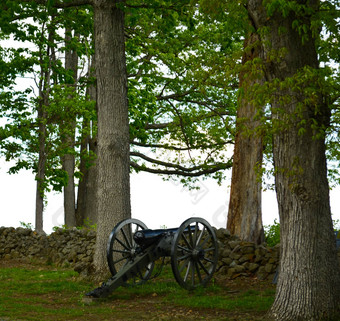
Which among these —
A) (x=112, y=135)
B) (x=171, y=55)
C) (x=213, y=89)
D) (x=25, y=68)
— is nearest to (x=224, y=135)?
(x=213, y=89)

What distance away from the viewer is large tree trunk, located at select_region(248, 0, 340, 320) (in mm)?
6875

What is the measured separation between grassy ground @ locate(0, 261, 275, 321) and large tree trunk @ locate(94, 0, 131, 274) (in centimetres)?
127

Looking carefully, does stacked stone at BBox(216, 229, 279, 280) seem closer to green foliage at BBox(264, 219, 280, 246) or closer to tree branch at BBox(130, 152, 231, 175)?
green foliage at BBox(264, 219, 280, 246)

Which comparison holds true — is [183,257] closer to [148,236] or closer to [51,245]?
[148,236]

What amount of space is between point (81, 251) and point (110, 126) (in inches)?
186

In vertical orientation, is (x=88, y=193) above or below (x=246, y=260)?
above

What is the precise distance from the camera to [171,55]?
54.3 feet

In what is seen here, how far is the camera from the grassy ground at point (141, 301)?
756 centimetres

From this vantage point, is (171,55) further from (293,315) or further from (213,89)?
(293,315)

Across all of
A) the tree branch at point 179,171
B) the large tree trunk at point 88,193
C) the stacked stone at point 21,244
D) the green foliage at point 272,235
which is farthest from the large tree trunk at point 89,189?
the green foliage at point 272,235

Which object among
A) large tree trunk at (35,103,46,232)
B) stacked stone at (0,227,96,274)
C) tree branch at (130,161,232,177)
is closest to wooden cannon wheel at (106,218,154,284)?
stacked stone at (0,227,96,274)

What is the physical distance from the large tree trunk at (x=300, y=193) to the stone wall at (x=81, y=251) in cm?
331

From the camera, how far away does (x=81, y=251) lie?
1402 centimetres

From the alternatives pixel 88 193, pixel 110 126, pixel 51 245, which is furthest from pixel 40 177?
pixel 110 126
